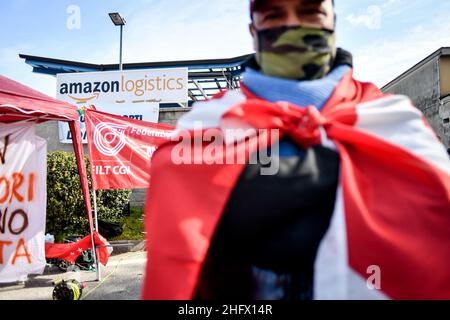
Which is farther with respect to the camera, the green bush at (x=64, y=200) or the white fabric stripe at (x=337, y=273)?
the green bush at (x=64, y=200)

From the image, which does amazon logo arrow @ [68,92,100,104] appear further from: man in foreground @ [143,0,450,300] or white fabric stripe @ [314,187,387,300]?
white fabric stripe @ [314,187,387,300]

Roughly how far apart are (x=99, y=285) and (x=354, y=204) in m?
4.99

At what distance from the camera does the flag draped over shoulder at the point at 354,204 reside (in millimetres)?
1259

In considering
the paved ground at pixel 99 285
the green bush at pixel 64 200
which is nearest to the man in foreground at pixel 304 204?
the paved ground at pixel 99 285

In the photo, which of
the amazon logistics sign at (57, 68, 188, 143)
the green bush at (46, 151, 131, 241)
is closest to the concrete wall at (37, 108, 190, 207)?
the amazon logistics sign at (57, 68, 188, 143)

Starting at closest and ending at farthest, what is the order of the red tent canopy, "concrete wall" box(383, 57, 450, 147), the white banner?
the red tent canopy → the white banner → "concrete wall" box(383, 57, 450, 147)

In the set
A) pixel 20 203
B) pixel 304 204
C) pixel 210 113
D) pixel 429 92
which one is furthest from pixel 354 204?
pixel 429 92

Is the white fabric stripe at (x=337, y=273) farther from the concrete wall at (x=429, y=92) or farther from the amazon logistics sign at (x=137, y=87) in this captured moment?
the concrete wall at (x=429, y=92)

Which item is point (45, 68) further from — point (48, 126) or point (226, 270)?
point (226, 270)

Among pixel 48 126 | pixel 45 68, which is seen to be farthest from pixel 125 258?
pixel 45 68

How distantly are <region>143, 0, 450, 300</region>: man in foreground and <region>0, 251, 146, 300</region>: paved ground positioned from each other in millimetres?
3728

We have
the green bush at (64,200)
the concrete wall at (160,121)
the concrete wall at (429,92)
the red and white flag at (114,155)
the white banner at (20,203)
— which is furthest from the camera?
the concrete wall at (429,92)

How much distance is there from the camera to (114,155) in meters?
5.73

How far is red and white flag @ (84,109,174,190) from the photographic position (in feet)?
18.6
